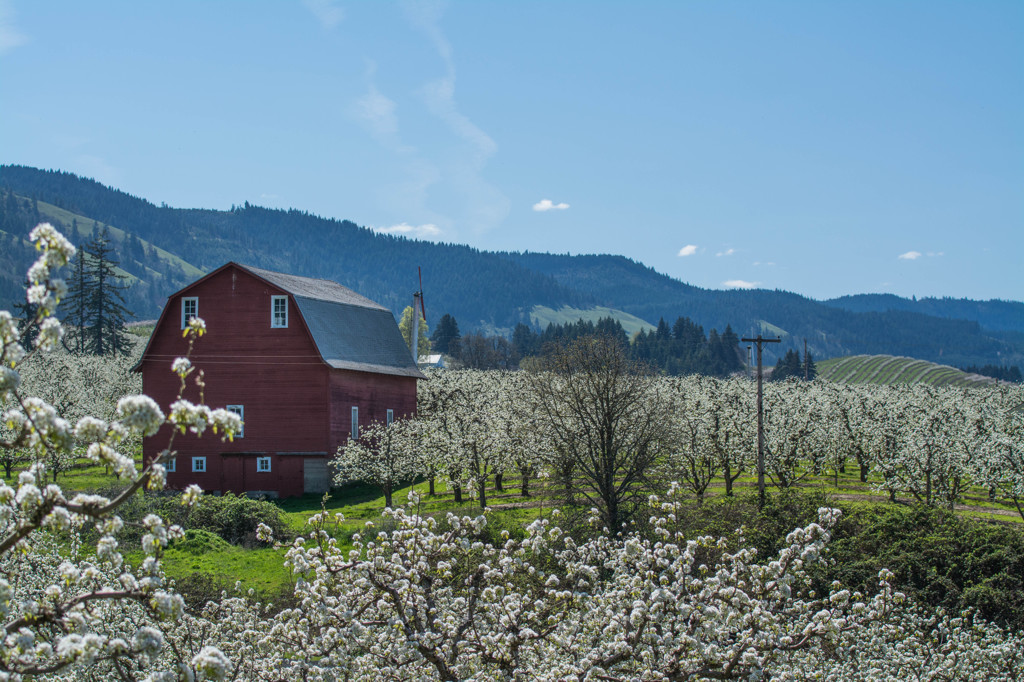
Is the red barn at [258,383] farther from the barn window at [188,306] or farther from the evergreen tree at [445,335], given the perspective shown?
the evergreen tree at [445,335]

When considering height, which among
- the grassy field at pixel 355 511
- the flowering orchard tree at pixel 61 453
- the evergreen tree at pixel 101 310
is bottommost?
the grassy field at pixel 355 511

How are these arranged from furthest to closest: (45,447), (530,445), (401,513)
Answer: (530,445), (401,513), (45,447)

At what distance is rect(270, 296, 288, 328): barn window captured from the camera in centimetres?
4288

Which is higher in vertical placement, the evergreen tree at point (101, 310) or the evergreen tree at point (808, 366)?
the evergreen tree at point (101, 310)

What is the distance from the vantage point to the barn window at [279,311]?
42.9 m

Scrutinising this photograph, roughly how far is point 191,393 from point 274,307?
580cm

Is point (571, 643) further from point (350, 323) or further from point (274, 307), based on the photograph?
point (350, 323)

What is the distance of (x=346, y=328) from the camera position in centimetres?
4681

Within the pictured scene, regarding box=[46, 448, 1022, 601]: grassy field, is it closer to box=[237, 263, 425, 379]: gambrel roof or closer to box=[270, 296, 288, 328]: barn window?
box=[237, 263, 425, 379]: gambrel roof

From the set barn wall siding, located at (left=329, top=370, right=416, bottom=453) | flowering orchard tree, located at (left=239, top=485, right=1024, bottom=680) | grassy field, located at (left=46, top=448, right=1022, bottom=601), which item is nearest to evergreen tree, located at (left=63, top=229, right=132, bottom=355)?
grassy field, located at (left=46, top=448, right=1022, bottom=601)

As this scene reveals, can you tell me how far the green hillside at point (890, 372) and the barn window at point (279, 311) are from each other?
102212mm

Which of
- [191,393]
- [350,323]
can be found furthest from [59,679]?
[350,323]

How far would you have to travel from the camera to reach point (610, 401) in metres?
30.6

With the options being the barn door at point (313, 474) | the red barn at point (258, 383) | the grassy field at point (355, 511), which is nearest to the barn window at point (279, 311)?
the red barn at point (258, 383)
